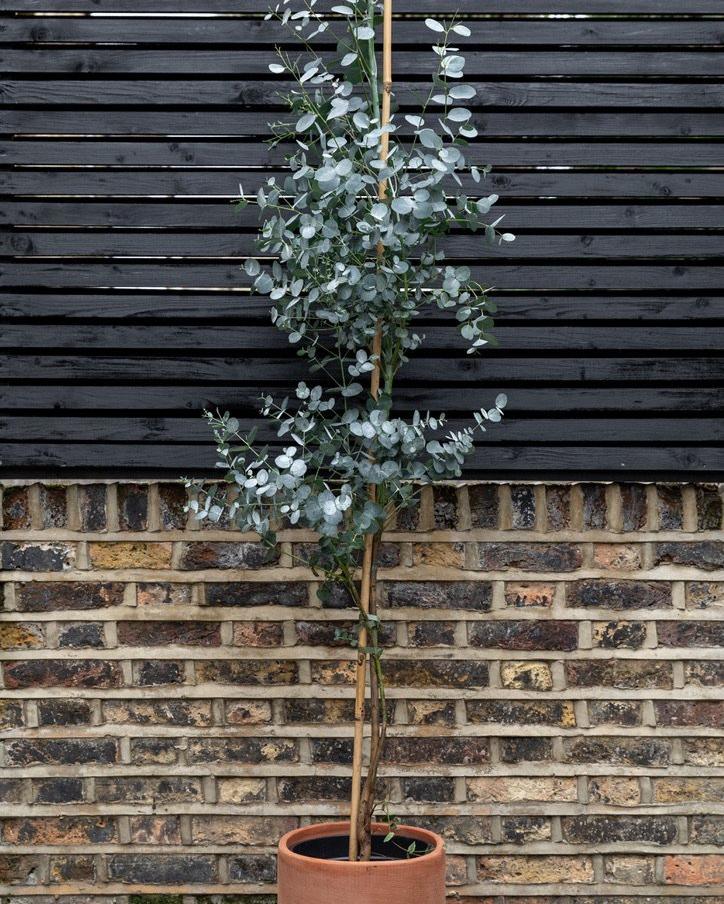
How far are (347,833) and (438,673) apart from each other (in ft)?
1.70

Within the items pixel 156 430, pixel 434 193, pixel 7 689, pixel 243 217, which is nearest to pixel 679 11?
pixel 434 193

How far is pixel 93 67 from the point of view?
2965mm

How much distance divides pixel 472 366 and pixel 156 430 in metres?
0.93

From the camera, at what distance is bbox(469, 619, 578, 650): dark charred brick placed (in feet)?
9.75

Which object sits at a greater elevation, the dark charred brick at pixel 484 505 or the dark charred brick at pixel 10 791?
the dark charred brick at pixel 484 505

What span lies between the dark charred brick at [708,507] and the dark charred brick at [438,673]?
0.75 metres

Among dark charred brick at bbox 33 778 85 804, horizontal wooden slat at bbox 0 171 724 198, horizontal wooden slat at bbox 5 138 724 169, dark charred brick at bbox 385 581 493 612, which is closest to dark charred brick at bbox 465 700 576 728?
dark charred brick at bbox 385 581 493 612

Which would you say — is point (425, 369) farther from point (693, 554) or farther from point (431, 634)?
point (693, 554)

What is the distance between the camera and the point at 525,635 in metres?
2.97

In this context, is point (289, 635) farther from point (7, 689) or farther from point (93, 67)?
point (93, 67)

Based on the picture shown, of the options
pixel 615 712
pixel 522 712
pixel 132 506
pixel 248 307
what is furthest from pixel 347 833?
pixel 248 307

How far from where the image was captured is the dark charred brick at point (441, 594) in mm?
2965

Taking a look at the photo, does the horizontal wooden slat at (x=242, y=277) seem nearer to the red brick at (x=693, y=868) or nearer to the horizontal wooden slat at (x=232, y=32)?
the horizontal wooden slat at (x=232, y=32)

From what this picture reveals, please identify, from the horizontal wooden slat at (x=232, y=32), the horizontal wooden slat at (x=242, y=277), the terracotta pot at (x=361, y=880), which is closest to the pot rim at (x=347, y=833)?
the terracotta pot at (x=361, y=880)
